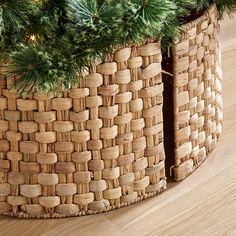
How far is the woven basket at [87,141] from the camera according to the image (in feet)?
2.94

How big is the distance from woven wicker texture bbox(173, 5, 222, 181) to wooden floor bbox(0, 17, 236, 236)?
38mm

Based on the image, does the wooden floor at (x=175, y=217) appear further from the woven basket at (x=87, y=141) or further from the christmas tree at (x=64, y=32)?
the christmas tree at (x=64, y=32)

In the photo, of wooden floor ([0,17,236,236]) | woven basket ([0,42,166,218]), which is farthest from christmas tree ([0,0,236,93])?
wooden floor ([0,17,236,236])

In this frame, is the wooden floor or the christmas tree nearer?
the christmas tree

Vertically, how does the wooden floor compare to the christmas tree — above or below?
below

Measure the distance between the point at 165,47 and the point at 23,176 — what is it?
297 millimetres

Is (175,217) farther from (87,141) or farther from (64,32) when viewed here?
(64,32)

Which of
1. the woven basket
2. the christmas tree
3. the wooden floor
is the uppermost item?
the christmas tree

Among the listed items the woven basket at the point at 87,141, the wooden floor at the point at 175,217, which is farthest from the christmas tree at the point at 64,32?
the wooden floor at the point at 175,217

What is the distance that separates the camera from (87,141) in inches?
36.5

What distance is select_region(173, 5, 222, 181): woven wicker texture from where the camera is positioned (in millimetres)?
973

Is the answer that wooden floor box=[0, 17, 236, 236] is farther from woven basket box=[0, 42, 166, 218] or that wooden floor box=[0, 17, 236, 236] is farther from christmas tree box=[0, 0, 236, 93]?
christmas tree box=[0, 0, 236, 93]

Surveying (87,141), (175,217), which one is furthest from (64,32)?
(175,217)

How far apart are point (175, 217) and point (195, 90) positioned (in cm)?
21
